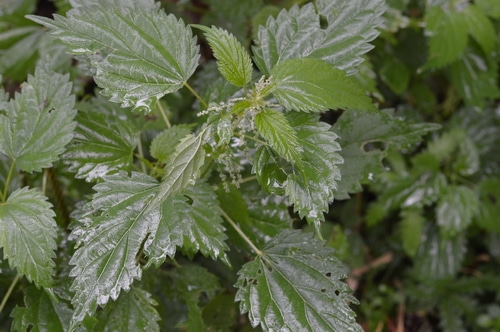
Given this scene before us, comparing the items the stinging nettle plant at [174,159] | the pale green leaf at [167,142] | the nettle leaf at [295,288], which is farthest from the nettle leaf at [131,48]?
the nettle leaf at [295,288]

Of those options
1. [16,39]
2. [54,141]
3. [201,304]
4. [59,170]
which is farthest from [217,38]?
[16,39]

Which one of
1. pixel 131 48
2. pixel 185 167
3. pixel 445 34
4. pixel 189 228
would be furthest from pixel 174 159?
pixel 445 34

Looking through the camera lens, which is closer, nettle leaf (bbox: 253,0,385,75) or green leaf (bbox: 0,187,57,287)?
green leaf (bbox: 0,187,57,287)

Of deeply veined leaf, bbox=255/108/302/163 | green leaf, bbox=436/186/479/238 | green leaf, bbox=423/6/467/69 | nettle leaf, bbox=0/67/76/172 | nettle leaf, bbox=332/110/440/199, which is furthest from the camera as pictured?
Answer: green leaf, bbox=436/186/479/238

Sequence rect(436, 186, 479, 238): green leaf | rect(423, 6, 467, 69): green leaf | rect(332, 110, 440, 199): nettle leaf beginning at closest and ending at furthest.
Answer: rect(332, 110, 440, 199): nettle leaf, rect(423, 6, 467, 69): green leaf, rect(436, 186, 479, 238): green leaf

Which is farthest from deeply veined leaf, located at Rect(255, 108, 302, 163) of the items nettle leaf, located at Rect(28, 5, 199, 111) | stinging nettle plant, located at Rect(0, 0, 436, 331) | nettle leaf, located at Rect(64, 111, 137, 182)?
nettle leaf, located at Rect(64, 111, 137, 182)

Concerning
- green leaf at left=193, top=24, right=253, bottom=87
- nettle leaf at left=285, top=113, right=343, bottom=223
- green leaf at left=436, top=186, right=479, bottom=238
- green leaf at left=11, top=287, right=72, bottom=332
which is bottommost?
green leaf at left=436, top=186, right=479, bottom=238

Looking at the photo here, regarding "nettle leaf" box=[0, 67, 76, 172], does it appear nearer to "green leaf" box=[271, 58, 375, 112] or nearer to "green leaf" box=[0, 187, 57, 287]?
"green leaf" box=[0, 187, 57, 287]

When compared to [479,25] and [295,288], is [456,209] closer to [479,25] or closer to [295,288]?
[479,25]
